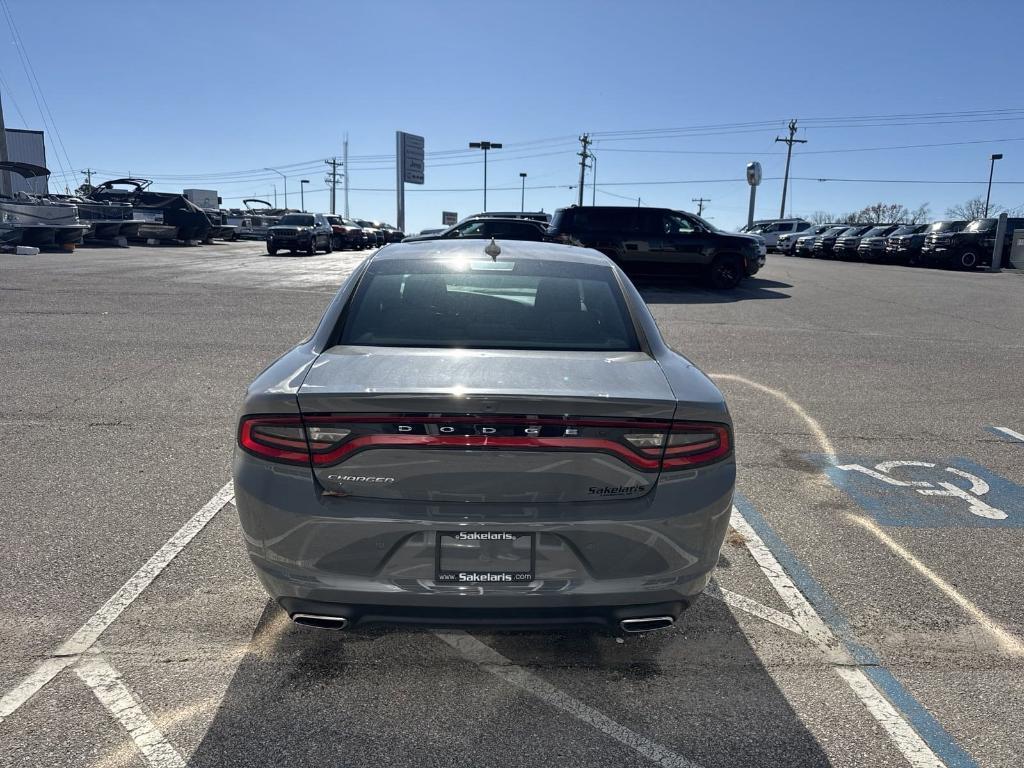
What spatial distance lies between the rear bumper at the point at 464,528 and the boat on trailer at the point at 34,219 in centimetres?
2505

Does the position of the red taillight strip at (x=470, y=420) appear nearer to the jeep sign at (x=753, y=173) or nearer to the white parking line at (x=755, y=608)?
the white parking line at (x=755, y=608)

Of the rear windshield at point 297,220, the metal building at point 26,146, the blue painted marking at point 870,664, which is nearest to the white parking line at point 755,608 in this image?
the blue painted marking at point 870,664

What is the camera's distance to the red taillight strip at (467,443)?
240cm

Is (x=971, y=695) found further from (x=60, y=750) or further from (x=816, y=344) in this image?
(x=816, y=344)

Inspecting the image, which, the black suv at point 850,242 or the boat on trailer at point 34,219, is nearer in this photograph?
the boat on trailer at point 34,219

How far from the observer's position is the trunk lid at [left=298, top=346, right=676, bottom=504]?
2400 mm

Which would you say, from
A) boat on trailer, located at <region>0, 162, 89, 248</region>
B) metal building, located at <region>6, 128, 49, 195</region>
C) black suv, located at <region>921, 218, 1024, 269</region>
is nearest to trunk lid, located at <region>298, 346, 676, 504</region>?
boat on trailer, located at <region>0, 162, 89, 248</region>

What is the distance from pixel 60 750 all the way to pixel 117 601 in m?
0.98

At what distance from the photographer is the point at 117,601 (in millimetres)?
3324

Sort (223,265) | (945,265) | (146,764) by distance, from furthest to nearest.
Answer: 1. (945,265)
2. (223,265)
3. (146,764)

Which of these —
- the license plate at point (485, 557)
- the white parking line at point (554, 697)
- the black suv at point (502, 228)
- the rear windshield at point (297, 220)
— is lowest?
the white parking line at point (554, 697)

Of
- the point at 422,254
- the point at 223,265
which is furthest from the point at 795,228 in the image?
the point at 422,254

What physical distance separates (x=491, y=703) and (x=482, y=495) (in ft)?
2.74

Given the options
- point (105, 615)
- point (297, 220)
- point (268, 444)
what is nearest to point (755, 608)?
point (268, 444)
